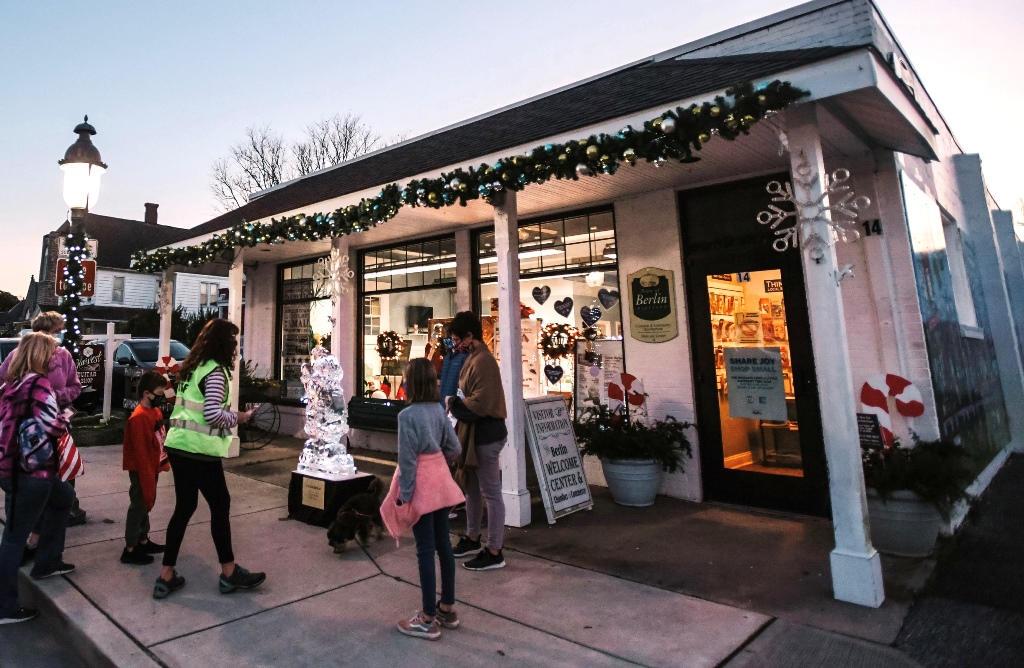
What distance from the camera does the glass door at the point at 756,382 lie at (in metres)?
4.99

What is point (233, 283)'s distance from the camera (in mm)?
8383

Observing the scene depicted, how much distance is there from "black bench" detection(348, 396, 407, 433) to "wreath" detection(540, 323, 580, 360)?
2381 millimetres

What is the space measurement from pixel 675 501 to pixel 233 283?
727cm

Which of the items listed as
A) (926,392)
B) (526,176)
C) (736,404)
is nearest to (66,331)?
(526,176)

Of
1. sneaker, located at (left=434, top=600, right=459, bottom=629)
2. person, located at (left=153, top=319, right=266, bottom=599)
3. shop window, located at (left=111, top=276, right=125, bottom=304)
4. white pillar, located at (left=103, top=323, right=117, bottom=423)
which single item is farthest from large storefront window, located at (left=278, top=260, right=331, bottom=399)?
shop window, located at (left=111, top=276, right=125, bottom=304)

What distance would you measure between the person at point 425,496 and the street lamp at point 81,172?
600cm

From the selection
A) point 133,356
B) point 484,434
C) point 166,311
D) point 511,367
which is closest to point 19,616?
point 484,434

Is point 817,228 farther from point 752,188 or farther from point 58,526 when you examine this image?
point 58,526

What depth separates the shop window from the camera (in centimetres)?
2950

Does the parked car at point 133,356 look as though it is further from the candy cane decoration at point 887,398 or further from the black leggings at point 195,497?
the candy cane decoration at point 887,398

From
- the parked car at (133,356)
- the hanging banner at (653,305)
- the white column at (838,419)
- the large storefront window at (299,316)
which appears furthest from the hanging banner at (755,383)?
the parked car at (133,356)

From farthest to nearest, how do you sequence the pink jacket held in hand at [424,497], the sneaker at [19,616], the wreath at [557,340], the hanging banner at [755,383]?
the wreath at [557,340]
the hanging banner at [755,383]
the sneaker at [19,616]
the pink jacket held in hand at [424,497]

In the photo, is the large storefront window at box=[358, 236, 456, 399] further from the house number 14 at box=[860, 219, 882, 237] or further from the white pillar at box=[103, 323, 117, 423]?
the white pillar at box=[103, 323, 117, 423]

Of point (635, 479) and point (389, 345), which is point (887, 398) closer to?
point (635, 479)
